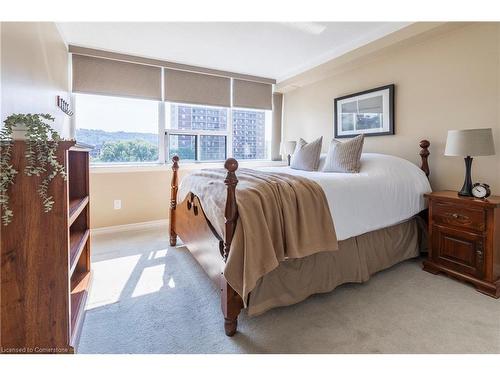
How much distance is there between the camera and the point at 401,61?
9.63ft

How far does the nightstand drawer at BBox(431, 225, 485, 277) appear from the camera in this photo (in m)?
2.03

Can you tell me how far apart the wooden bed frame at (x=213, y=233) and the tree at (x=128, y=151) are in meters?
1.18

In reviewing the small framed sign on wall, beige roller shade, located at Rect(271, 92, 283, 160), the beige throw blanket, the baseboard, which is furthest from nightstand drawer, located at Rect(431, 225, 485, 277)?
the baseboard

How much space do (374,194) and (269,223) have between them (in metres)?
1.08

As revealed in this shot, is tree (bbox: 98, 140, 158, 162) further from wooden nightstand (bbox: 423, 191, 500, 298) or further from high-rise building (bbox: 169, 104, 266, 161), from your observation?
wooden nightstand (bbox: 423, 191, 500, 298)

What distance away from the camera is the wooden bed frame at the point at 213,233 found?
1.52 meters

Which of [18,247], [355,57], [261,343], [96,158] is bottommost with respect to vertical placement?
[261,343]

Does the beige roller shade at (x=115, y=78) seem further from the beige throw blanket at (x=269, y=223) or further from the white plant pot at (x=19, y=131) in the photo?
the white plant pot at (x=19, y=131)

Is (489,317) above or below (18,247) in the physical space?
below

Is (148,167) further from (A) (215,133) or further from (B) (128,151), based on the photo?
(A) (215,133)

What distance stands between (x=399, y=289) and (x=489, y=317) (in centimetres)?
52

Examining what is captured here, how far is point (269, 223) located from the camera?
5.32 feet
